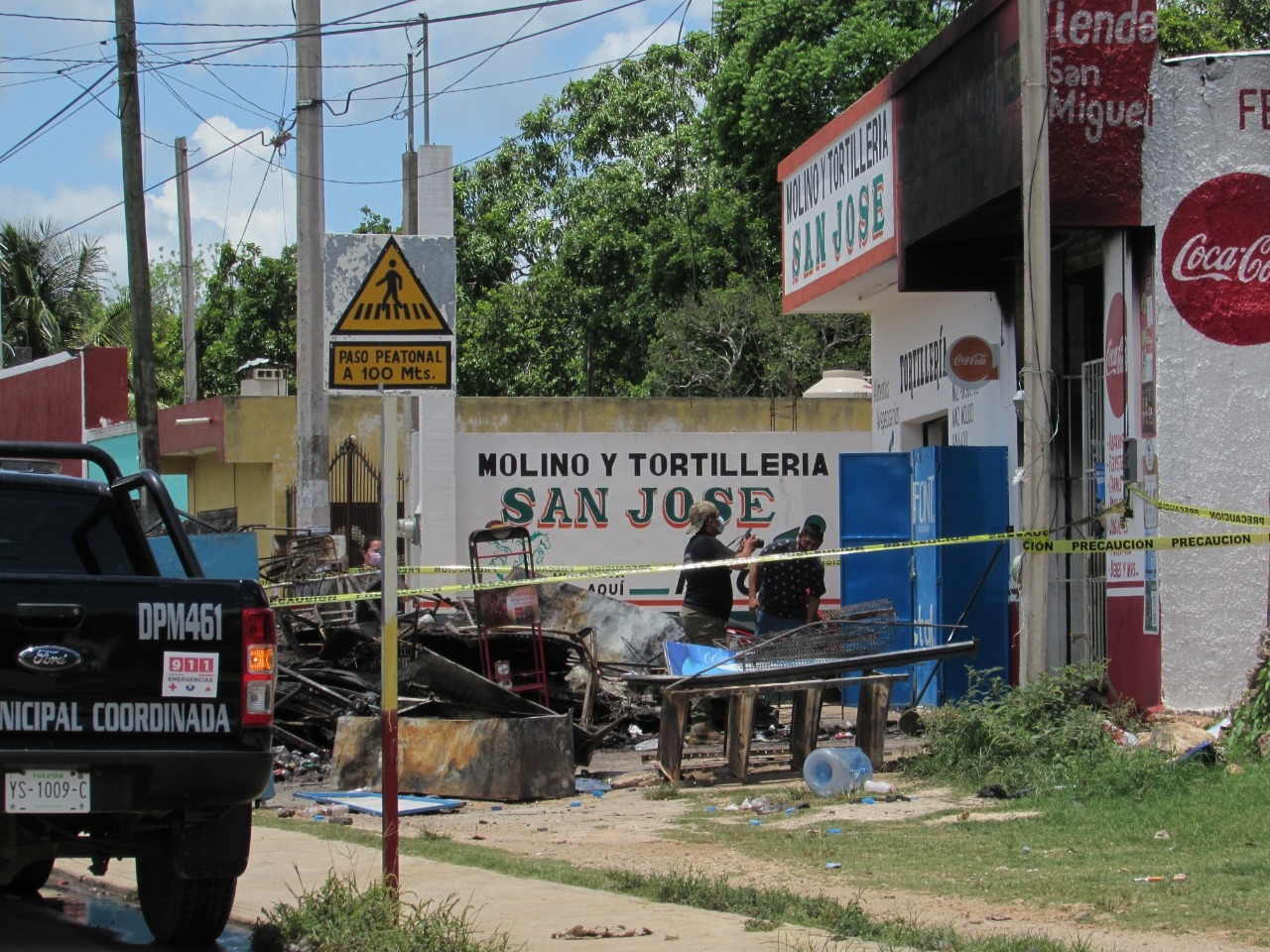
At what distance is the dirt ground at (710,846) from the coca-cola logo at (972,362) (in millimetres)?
3374

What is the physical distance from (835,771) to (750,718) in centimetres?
95

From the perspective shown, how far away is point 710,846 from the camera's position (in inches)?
354

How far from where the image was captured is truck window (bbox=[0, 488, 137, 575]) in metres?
6.81

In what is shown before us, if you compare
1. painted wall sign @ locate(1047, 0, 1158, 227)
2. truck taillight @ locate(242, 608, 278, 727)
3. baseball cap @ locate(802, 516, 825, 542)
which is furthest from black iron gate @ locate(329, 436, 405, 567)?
truck taillight @ locate(242, 608, 278, 727)

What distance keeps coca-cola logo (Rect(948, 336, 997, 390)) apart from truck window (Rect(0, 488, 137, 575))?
9.25m

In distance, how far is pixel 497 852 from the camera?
8867 mm

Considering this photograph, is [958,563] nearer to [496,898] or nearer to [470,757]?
[470,757]

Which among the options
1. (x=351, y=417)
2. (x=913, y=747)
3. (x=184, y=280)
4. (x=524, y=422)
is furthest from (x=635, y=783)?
(x=184, y=280)

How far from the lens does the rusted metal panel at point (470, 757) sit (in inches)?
440

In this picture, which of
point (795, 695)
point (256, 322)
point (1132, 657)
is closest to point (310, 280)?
point (795, 695)

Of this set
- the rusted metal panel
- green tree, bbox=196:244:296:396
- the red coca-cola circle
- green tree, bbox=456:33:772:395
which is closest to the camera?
A: the rusted metal panel

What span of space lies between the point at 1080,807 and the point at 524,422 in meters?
16.2

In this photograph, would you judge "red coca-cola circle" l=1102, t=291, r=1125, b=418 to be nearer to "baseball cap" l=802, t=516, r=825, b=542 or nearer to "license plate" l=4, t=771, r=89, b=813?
"baseball cap" l=802, t=516, r=825, b=542

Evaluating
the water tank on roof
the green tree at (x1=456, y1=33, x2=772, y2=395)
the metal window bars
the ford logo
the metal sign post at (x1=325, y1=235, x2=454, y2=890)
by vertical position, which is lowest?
the metal window bars
